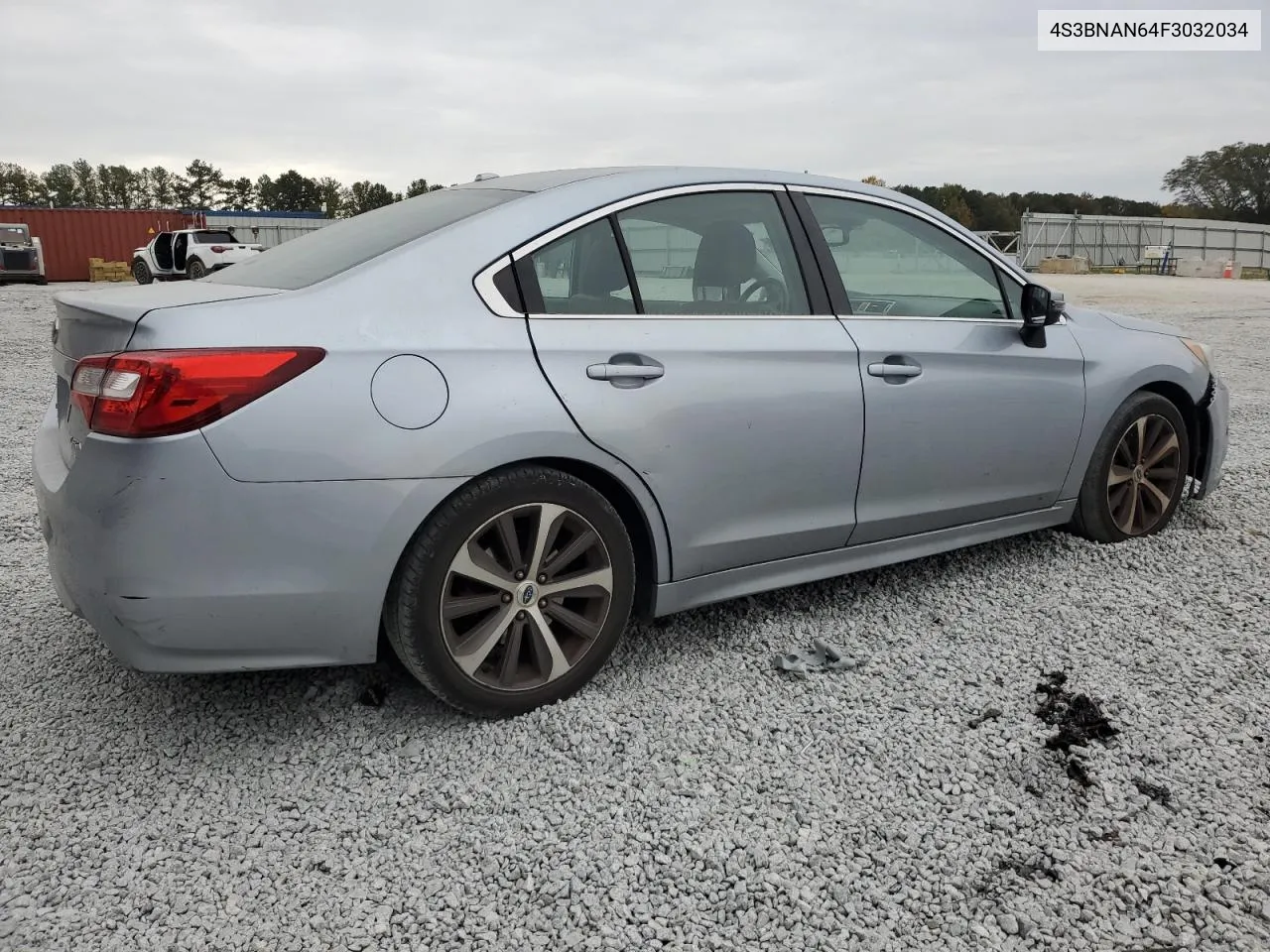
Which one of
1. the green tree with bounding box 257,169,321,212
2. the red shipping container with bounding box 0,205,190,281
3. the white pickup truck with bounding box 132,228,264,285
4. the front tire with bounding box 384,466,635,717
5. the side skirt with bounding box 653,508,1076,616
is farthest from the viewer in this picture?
the green tree with bounding box 257,169,321,212

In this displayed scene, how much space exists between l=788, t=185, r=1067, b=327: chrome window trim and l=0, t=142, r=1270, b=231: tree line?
42.1 metres

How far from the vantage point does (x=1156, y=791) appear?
261 cm

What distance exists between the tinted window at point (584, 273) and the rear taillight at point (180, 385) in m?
0.75

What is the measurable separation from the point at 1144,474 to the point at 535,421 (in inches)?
119

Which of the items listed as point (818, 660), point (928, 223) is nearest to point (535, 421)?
point (818, 660)

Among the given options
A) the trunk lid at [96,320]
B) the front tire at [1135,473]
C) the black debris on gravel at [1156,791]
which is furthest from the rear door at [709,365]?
the front tire at [1135,473]

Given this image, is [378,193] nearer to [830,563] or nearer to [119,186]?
[119,186]

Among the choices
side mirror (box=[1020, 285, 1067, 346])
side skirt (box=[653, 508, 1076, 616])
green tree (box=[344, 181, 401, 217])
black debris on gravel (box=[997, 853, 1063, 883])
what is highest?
green tree (box=[344, 181, 401, 217])

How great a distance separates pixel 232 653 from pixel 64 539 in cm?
52

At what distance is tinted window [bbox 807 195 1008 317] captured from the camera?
3621 millimetres

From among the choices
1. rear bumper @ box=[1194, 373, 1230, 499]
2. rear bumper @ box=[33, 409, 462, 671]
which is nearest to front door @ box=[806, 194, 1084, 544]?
rear bumper @ box=[1194, 373, 1230, 499]

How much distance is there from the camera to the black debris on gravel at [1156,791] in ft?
8.43

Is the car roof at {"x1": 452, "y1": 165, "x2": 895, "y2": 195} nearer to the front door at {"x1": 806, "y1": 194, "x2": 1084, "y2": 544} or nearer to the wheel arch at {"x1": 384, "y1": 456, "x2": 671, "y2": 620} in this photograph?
the front door at {"x1": 806, "y1": 194, "x2": 1084, "y2": 544}

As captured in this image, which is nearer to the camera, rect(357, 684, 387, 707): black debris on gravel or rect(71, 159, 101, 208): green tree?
rect(357, 684, 387, 707): black debris on gravel
